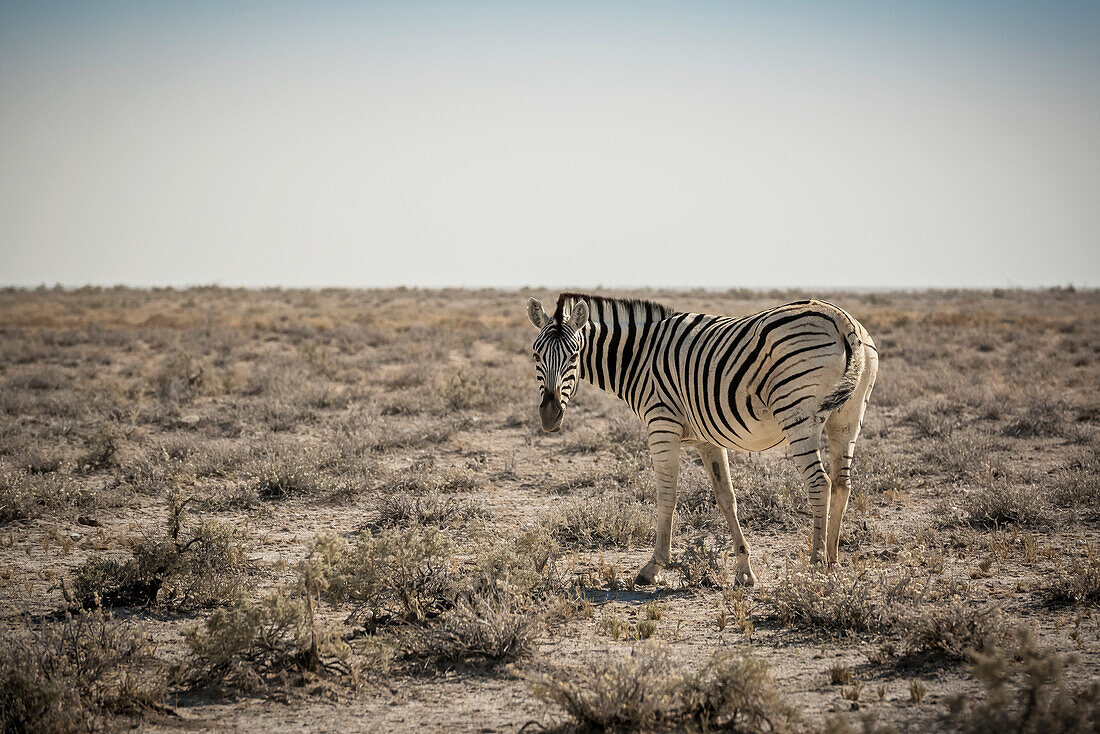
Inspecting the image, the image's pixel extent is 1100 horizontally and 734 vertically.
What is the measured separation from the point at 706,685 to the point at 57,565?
6.33m

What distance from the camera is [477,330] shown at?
30625 mm

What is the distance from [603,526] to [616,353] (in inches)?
80.2

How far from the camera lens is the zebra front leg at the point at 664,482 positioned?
22.6 ft

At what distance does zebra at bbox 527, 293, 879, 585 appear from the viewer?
20.1 feet

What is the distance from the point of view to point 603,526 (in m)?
8.20

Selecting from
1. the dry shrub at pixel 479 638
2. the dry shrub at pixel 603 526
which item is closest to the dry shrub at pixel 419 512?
the dry shrub at pixel 603 526

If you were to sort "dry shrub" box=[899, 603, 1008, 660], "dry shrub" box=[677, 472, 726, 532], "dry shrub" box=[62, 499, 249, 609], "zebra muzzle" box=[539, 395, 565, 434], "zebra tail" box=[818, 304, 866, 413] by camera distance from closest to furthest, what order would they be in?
"dry shrub" box=[899, 603, 1008, 660]
"zebra tail" box=[818, 304, 866, 413]
"dry shrub" box=[62, 499, 249, 609]
"zebra muzzle" box=[539, 395, 565, 434]
"dry shrub" box=[677, 472, 726, 532]

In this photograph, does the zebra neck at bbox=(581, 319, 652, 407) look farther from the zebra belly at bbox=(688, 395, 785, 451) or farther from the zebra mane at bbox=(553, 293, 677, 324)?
the zebra belly at bbox=(688, 395, 785, 451)

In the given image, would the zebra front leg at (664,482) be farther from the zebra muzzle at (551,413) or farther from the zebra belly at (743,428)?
the zebra muzzle at (551,413)

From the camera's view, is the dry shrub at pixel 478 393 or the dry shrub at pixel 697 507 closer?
the dry shrub at pixel 697 507

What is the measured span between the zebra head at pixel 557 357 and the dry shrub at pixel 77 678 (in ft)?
11.3

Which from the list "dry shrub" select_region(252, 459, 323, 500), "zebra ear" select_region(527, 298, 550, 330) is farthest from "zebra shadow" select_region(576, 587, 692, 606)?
"dry shrub" select_region(252, 459, 323, 500)

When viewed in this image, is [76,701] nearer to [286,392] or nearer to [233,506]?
[233,506]

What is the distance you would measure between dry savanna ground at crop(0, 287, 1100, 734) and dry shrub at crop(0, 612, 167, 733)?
0.02m
